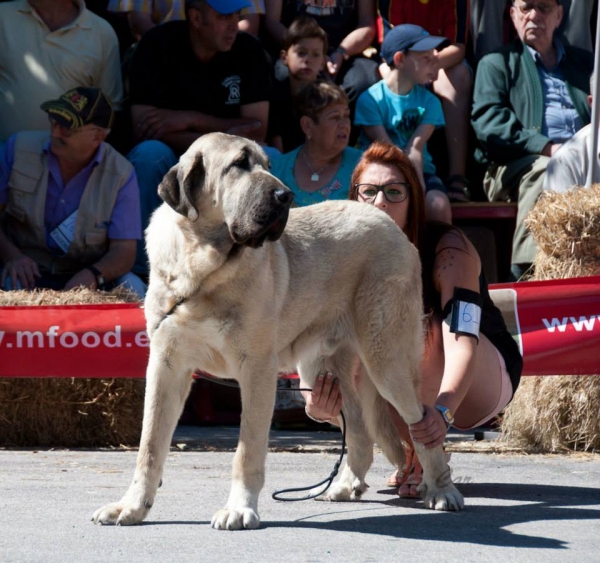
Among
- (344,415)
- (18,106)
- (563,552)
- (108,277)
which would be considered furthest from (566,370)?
(18,106)

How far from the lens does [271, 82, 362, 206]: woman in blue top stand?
7.39 meters

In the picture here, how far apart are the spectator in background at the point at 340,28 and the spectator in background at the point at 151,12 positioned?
0.27 metres

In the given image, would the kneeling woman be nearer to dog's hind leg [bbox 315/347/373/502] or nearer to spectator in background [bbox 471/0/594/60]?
dog's hind leg [bbox 315/347/373/502]

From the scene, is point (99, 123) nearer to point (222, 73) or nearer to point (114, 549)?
point (222, 73)

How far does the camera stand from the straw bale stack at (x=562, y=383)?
19.7 feet

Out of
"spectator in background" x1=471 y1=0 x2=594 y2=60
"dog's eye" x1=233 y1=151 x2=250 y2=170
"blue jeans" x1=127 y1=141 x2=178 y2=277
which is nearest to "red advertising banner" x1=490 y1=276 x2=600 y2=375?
"blue jeans" x1=127 y1=141 x2=178 y2=277

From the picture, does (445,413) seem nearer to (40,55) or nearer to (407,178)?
(407,178)

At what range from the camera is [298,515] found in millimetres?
4133

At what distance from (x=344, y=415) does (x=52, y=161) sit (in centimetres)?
338

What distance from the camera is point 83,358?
6121mm

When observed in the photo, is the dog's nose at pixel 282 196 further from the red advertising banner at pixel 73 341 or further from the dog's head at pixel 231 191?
the red advertising banner at pixel 73 341

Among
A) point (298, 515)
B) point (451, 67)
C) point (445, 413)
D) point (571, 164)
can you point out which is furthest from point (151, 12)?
point (298, 515)

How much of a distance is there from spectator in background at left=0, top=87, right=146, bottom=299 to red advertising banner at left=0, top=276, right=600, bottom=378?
2.22ft

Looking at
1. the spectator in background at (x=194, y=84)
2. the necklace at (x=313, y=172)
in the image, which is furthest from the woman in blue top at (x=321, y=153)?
the spectator in background at (x=194, y=84)
